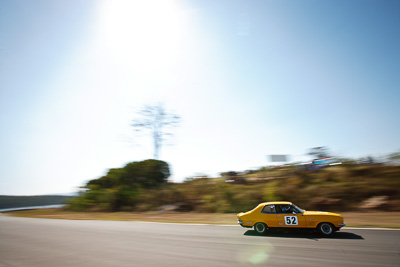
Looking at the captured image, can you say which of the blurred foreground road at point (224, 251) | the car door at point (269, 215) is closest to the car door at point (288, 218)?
the car door at point (269, 215)

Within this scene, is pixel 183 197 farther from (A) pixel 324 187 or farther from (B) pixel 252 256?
(B) pixel 252 256

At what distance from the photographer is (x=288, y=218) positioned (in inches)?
365

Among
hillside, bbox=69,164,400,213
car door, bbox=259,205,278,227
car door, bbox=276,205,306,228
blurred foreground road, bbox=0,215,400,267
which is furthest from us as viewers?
hillside, bbox=69,164,400,213

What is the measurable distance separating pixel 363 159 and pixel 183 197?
17.6m

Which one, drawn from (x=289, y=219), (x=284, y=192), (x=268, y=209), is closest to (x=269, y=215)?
(x=268, y=209)

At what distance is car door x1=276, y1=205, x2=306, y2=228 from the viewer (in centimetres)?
907

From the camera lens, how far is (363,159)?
62.5 feet

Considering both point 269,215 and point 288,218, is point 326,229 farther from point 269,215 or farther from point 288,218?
point 269,215

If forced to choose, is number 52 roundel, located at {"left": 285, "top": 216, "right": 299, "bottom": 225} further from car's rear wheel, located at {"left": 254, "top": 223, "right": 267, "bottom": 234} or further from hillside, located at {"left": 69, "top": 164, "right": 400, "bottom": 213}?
hillside, located at {"left": 69, "top": 164, "right": 400, "bottom": 213}

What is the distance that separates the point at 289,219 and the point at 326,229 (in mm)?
1306

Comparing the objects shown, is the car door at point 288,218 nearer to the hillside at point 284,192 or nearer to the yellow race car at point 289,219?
the yellow race car at point 289,219

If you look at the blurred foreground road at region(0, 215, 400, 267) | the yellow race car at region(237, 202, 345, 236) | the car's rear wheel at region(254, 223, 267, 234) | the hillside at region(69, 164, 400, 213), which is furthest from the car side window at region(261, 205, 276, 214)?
the hillside at region(69, 164, 400, 213)

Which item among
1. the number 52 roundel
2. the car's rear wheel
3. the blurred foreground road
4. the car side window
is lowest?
the blurred foreground road

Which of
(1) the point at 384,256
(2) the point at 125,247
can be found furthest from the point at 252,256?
(2) the point at 125,247
